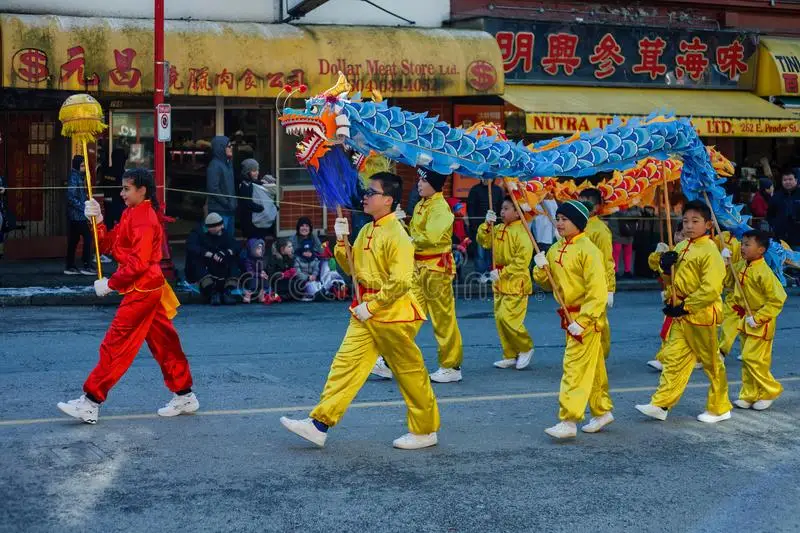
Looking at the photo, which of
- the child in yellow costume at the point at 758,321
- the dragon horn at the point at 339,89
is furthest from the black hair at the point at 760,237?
the dragon horn at the point at 339,89

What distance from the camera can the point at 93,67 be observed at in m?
17.2

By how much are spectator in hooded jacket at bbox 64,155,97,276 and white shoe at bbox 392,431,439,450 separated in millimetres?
9211

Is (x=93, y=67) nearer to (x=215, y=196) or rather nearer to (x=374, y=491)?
(x=215, y=196)

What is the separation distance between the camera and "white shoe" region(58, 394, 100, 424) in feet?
27.5

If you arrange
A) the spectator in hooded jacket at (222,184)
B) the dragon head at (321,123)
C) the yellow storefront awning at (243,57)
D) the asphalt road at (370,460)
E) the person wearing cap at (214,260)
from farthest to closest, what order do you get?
the spectator in hooded jacket at (222,184)
the yellow storefront awning at (243,57)
the person wearing cap at (214,260)
the dragon head at (321,123)
the asphalt road at (370,460)

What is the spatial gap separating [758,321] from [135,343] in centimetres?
473

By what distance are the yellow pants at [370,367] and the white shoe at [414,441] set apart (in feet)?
0.14

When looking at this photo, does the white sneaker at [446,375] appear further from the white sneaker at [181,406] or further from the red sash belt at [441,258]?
the white sneaker at [181,406]

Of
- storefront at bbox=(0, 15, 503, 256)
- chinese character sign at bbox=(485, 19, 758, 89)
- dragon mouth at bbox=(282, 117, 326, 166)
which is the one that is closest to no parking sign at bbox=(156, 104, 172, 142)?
storefront at bbox=(0, 15, 503, 256)

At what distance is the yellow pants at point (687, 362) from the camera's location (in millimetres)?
9047

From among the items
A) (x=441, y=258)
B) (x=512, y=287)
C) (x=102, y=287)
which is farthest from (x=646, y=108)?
(x=102, y=287)

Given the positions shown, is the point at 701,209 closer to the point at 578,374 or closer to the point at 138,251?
the point at 578,374

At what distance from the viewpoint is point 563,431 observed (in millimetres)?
8367

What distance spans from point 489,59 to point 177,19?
4937 mm
